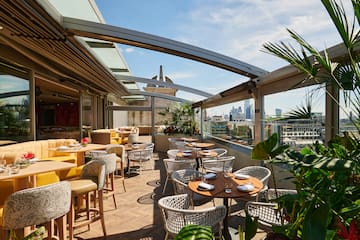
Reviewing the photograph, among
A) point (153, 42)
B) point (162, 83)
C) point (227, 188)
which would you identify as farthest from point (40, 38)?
point (162, 83)

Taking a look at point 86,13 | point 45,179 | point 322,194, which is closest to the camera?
point 322,194

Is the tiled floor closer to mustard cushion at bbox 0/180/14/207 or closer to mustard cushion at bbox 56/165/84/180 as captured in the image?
mustard cushion at bbox 56/165/84/180

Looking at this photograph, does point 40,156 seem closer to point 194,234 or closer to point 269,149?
point 194,234

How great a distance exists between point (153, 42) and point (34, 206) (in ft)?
9.92

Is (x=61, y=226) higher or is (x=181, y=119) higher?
(x=181, y=119)

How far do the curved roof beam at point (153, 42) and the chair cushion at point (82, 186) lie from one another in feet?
7.34

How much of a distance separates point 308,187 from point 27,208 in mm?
2300

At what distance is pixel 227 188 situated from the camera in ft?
9.69

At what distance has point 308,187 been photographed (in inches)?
73.4

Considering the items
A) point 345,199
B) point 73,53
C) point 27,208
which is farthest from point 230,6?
point 27,208

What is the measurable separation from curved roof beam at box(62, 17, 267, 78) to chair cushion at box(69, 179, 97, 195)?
7.34 ft

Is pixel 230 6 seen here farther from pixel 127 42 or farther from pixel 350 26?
pixel 350 26

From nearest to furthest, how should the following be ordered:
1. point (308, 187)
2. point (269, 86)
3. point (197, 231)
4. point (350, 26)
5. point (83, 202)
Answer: point (197, 231)
point (350, 26)
point (308, 187)
point (83, 202)
point (269, 86)

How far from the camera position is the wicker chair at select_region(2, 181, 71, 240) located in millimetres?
1990
